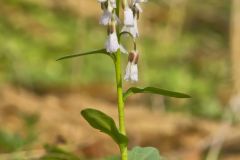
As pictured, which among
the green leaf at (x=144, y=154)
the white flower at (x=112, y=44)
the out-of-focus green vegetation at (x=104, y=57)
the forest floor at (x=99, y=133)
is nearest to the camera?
the white flower at (x=112, y=44)

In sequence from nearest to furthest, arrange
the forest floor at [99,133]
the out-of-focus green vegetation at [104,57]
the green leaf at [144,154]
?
Result: the green leaf at [144,154], the forest floor at [99,133], the out-of-focus green vegetation at [104,57]

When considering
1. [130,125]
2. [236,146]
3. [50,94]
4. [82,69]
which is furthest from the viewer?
[82,69]

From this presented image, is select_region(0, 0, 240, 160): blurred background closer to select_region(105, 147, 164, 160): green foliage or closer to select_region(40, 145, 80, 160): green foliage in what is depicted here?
select_region(40, 145, 80, 160): green foliage

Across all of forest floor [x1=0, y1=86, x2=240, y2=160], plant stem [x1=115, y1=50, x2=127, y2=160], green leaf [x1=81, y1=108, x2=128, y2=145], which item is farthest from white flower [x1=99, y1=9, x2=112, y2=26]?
forest floor [x1=0, y1=86, x2=240, y2=160]

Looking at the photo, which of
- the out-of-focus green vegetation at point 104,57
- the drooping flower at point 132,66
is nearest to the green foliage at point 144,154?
the drooping flower at point 132,66

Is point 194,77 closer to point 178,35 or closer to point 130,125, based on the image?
point 178,35

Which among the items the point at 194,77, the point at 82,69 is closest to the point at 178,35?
the point at 194,77

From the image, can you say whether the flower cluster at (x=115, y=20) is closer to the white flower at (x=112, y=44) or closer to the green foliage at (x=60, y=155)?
the white flower at (x=112, y=44)
